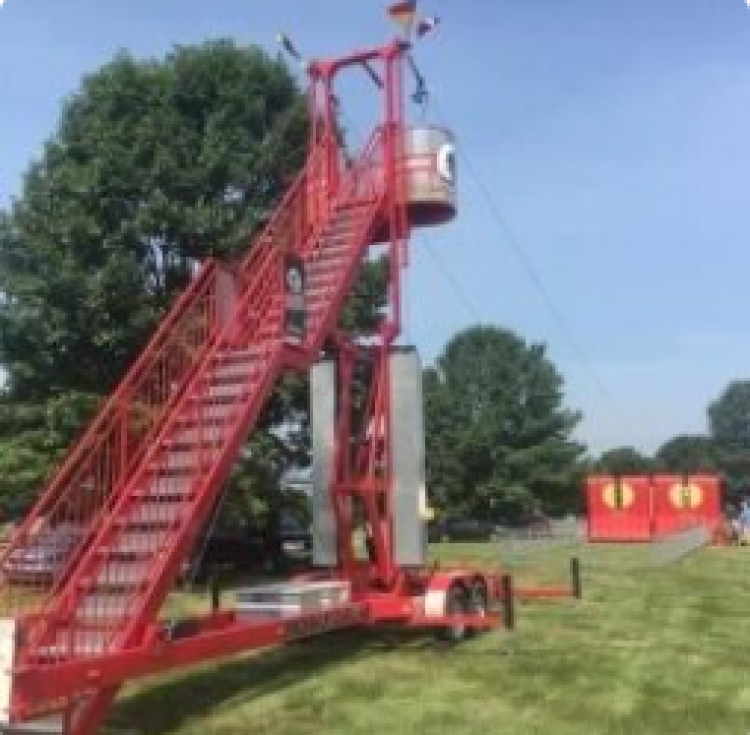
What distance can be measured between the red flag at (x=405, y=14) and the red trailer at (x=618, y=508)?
81.5ft

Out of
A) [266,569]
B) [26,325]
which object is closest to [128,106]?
[26,325]

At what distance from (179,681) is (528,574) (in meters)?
13.4

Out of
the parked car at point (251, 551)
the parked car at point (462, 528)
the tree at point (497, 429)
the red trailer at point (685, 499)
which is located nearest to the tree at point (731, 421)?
the tree at point (497, 429)

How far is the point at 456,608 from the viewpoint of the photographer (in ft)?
54.2

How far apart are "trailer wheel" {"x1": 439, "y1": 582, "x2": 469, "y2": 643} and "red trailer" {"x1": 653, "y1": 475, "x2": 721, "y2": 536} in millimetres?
25513

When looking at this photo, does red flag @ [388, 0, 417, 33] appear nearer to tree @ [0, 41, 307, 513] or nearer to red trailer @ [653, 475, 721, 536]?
tree @ [0, 41, 307, 513]

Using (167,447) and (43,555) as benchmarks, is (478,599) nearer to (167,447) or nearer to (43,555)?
(167,447)

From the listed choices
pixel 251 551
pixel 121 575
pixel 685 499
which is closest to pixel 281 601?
pixel 121 575

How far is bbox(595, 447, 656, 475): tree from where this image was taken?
13825 cm

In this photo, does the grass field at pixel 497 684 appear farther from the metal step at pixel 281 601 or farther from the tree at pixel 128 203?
the tree at pixel 128 203

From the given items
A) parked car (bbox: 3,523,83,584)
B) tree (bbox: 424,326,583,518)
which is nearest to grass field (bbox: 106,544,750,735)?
parked car (bbox: 3,523,83,584)

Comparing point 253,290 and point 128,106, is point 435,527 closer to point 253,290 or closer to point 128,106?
point 128,106

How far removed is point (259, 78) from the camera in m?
27.2

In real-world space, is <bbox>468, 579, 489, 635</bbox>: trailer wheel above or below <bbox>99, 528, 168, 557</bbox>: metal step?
below
